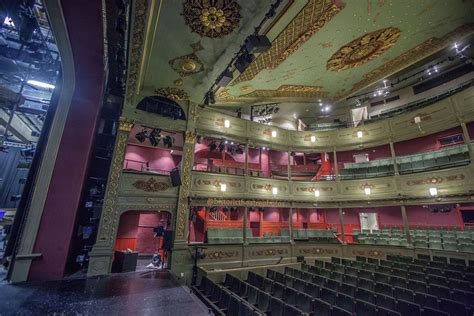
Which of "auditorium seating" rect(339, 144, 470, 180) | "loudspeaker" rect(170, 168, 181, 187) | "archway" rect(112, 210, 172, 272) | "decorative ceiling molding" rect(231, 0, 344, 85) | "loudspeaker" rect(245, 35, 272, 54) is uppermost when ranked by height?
"decorative ceiling molding" rect(231, 0, 344, 85)

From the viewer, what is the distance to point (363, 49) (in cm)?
801

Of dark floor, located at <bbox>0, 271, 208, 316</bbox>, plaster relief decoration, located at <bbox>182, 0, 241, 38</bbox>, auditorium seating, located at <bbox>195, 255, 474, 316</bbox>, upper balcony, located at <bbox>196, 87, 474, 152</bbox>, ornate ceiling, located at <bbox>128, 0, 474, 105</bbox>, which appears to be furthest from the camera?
upper balcony, located at <bbox>196, 87, 474, 152</bbox>

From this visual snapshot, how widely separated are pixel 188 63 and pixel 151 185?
4.47 meters

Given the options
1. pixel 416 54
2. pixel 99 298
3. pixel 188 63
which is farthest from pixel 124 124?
pixel 416 54

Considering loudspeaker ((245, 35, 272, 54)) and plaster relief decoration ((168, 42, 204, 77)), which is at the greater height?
plaster relief decoration ((168, 42, 204, 77))

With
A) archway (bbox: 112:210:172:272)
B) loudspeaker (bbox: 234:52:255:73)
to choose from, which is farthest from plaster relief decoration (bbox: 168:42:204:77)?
archway (bbox: 112:210:172:272)

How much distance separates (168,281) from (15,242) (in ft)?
13.2

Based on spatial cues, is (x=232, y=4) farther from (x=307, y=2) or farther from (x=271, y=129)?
(x=271, y=129)

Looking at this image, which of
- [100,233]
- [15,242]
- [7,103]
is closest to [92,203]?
[100,233]

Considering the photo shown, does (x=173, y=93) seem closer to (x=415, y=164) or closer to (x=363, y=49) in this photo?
(x=363, y=49)

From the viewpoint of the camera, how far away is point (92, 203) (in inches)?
278

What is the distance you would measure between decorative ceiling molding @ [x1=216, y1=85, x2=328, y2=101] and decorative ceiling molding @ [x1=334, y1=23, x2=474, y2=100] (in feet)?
6.94

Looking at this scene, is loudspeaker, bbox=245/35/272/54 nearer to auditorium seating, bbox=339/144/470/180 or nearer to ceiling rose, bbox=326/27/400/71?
ceiling rose, bbox=326/27/400/71

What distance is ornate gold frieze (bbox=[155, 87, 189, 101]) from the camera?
821 centimetres
